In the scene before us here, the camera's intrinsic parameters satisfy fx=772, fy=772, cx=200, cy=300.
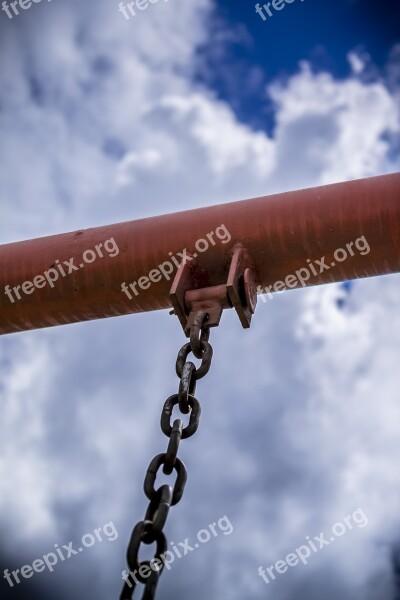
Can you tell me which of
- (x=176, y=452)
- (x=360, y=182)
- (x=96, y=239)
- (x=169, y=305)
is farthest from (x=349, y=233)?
(x=176, y=452)

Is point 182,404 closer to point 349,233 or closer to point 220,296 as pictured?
point 220,296

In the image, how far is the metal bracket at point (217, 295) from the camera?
304cm

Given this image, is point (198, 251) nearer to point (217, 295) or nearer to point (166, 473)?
point (217, 295)

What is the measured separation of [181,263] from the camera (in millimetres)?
3271

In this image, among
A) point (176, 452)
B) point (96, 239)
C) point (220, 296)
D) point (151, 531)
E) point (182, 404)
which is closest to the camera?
point (151, 531)

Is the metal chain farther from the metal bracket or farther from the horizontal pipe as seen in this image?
the horizontal pipe

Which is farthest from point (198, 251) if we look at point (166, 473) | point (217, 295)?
point (166, 473)

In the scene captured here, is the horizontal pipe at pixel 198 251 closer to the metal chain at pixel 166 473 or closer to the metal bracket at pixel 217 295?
the metal bracket at pixel 217 295

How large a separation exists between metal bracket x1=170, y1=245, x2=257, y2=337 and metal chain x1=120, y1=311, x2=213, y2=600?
0.24 m

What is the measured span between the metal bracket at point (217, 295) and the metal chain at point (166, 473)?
241mm

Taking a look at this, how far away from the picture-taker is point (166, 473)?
2.29 meters

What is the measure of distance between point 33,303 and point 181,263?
769 millimetres

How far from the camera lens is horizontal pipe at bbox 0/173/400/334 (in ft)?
10.5

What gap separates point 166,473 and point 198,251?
50.3 inches
